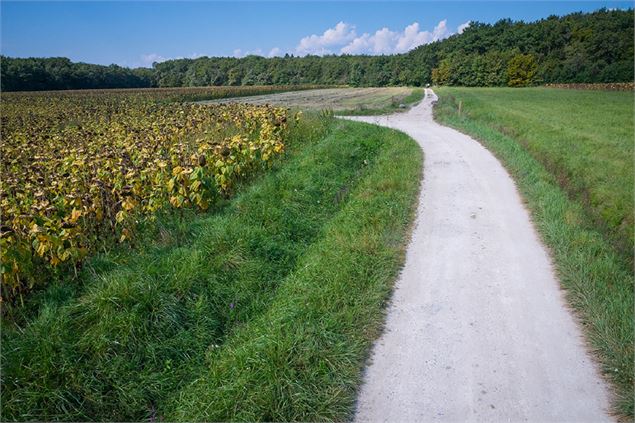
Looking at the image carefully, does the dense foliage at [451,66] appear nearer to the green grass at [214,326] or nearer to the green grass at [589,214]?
the green grass at [589,214]

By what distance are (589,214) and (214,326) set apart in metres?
7.46

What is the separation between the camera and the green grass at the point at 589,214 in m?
3.92

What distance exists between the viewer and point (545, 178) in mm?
9445

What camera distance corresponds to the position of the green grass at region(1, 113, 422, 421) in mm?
3379

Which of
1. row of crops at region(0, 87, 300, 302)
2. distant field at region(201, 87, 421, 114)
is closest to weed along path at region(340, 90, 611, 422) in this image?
row of crops at region(0, 87, 300, 302)

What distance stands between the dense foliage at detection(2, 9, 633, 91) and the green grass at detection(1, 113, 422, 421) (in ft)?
231

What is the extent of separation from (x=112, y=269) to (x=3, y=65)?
74.5 meters

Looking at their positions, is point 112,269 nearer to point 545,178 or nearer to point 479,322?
point 479,322

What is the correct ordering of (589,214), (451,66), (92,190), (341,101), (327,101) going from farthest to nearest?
(451,66) < (327,101) < (341,101) < (589,214) < (92,190)

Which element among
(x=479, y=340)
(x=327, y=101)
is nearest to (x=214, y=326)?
(x=479, y=340)

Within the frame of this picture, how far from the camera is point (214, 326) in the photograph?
176 inches

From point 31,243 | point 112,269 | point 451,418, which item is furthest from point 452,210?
point 31,243

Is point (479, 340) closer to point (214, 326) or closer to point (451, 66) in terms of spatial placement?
point (214, 326)

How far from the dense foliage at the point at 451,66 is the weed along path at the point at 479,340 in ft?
238
